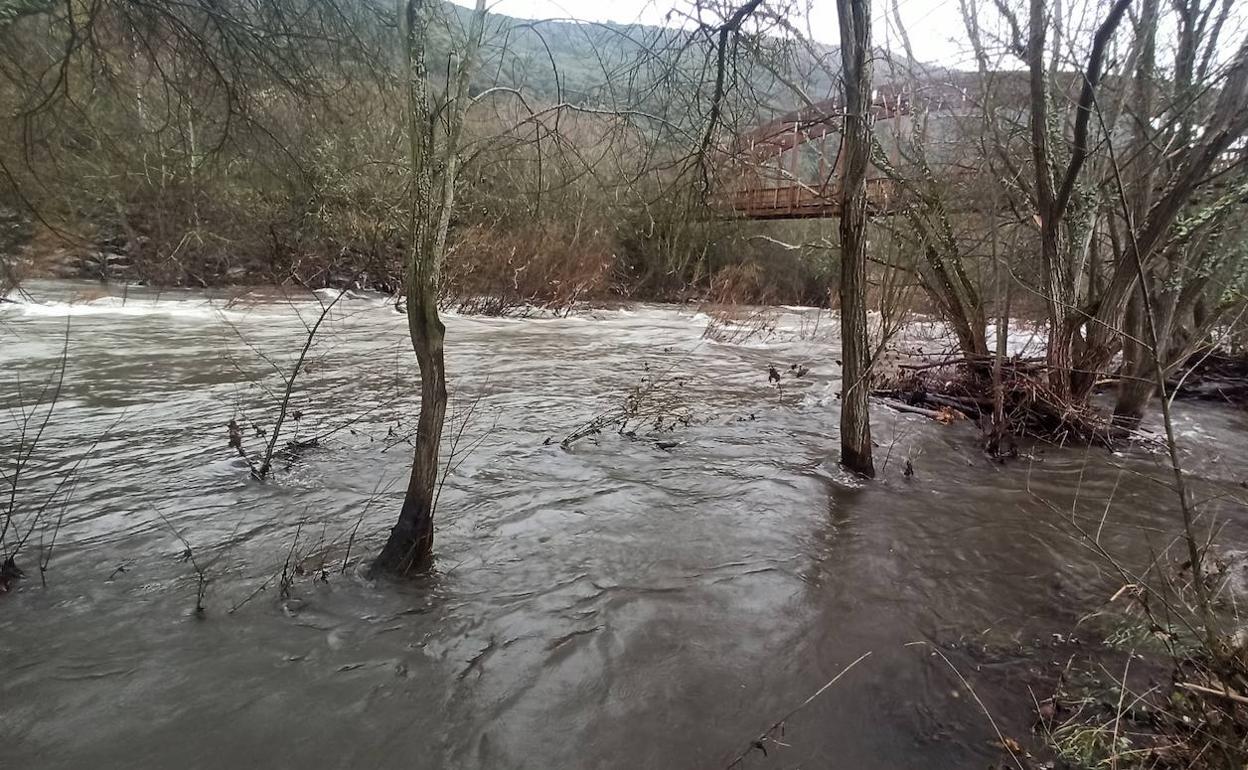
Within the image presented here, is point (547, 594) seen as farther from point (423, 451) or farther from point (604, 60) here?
point (604, 60)

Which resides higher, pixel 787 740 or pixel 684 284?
pixel 684 284

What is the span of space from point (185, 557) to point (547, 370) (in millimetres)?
6918

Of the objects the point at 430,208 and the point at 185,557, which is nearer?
the point at 430,208

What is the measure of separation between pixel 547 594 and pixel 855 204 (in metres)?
3.43

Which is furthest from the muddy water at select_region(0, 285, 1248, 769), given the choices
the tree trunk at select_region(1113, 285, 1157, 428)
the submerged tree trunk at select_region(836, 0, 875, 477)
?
the submerged tree trunk at select_region(836, 0, 875, 477)

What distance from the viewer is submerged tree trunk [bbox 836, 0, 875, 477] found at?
15.2ft

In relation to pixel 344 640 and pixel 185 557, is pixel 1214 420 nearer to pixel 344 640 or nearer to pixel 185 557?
pixel 344 640

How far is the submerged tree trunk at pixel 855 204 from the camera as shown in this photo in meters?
4.62

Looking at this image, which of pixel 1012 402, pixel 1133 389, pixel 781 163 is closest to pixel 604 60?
pixel 781 163

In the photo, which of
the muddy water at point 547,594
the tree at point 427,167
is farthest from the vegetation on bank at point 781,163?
the muddy water at point 547,594

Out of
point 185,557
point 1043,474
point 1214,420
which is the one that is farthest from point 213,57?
point 1214,420

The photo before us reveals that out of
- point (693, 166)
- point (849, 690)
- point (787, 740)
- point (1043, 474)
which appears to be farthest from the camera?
point (1043, 474)

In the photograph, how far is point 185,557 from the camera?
3.86 metres

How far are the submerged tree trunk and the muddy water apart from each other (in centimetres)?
92
